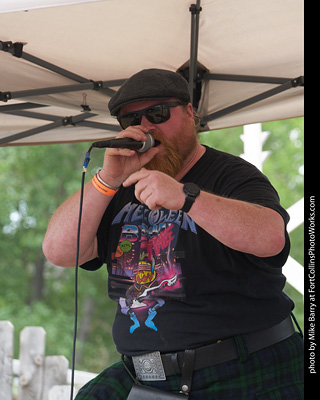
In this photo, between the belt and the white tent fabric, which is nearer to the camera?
the belt

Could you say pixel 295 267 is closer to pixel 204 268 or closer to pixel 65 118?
pixel 65 118

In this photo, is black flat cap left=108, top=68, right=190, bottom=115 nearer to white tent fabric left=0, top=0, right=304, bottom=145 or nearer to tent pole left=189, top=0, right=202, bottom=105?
white tent fabric left=0, top=0, right=304, bottom=145

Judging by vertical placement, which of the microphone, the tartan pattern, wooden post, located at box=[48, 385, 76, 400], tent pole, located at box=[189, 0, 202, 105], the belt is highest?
tent pole, located at box=[189, 0, 202, 105]

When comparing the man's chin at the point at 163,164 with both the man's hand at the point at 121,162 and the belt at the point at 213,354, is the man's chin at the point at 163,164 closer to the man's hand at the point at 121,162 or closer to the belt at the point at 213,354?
the man's hand at the point at 121,162

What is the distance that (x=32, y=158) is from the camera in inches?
613

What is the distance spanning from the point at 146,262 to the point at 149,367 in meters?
0.39

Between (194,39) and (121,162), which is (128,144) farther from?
(194,39)

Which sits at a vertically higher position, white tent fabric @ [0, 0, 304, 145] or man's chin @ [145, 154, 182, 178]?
white tent fabric @ [0, 0, 304, 145]

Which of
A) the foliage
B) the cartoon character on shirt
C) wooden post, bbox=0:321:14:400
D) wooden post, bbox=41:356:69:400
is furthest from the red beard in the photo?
the foliage

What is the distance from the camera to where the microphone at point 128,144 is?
2129mm

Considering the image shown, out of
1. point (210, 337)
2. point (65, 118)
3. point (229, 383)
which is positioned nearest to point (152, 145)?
point (210, 337)

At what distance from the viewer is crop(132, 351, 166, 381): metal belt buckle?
2.30 m

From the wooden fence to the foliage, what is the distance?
34.2 feet

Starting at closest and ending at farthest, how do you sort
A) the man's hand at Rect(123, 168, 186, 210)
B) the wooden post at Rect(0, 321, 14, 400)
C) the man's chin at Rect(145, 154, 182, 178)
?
the man's hand at Rect(123, 168, 186, 210) → the man's chin at Rect(145, 154, 182, 178) → the wooden post at Rect(0, 321, 14, 400)
